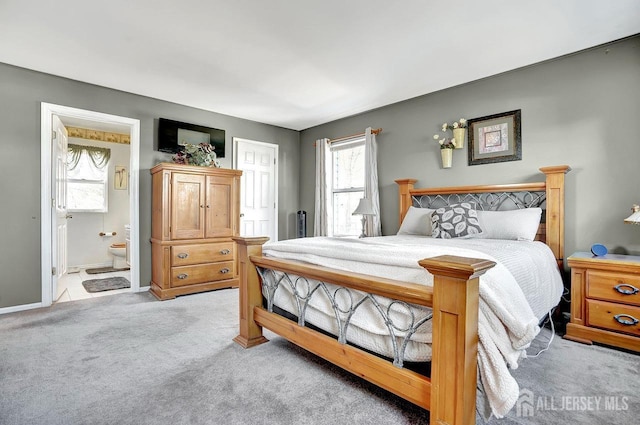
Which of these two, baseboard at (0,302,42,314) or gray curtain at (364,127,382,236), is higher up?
gray curtain at (364,127,382,236)

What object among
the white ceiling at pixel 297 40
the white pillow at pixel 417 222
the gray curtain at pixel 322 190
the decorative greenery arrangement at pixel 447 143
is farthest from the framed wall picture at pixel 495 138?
the gray curtain at pixel 322 190

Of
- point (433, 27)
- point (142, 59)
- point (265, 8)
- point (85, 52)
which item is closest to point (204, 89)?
point (142, 59)

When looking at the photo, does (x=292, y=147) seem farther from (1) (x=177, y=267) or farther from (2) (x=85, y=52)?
(2) (x=85, y=52)

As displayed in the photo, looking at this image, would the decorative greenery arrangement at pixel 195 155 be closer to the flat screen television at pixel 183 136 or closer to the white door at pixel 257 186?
the flat screen television at pixel 183 136

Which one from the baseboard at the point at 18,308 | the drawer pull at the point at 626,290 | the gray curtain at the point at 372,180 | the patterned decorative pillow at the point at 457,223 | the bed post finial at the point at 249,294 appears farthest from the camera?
the gray curtain at the point at 372,180

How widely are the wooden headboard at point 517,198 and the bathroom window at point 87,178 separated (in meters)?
5.31

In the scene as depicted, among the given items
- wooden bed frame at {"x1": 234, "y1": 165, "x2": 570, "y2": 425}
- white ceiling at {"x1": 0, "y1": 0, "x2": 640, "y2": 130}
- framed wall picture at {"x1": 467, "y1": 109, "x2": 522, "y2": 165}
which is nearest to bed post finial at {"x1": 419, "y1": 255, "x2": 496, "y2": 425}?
wooden bed frame at {"x1": 234, "y1": 165, "x2": 570, "y2": 425}

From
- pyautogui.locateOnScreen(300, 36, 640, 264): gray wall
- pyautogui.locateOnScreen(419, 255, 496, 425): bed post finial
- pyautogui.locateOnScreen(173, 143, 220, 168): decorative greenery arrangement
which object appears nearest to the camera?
pyautogui.locateOnScreen(419, 255, 496, 425): bed post finial

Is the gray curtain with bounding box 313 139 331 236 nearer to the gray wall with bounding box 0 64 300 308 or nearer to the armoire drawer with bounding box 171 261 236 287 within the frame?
A: the armoire drawer with bounding box 171 261 236 287

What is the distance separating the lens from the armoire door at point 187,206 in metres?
3.83

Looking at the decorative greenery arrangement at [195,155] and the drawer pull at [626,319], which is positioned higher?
the decorative greenery arrangement at [195,155]

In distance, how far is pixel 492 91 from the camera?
342 cm

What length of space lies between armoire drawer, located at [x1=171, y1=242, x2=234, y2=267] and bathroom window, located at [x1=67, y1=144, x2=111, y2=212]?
10.2ft

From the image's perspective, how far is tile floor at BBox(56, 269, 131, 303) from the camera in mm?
3791
